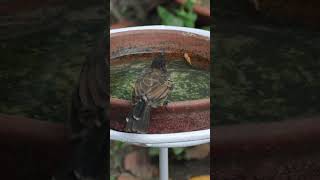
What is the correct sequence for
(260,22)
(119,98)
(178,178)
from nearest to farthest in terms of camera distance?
1. (260,22)
2. (119,98)
3. (178,178)

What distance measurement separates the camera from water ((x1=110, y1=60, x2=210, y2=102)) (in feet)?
3.04

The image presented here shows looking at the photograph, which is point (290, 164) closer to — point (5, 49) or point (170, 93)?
point (170, 93)

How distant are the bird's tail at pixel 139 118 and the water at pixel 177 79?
0.30 feet

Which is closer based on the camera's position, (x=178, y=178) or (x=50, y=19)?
(x=50, y=19)

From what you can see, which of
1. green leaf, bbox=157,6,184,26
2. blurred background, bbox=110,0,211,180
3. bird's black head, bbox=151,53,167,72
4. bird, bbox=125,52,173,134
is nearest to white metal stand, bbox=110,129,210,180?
bird, bbox=125,52,173,134

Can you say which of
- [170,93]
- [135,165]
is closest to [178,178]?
[135,165]

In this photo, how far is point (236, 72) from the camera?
779 mm

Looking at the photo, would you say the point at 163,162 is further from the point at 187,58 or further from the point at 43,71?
the point at 43,71

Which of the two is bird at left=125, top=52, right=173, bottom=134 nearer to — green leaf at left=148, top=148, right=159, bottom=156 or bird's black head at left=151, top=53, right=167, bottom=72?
bird's black head at left=151, top=53, right=167, bottom=72

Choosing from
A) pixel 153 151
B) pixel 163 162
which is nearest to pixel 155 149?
pixel 153 151

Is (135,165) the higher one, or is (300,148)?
(300,148)

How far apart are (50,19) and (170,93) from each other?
23 centimetres

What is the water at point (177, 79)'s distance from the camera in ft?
3.04

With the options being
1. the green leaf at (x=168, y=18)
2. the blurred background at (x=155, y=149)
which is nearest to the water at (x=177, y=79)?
the blurred background at (x=155, y=149)
